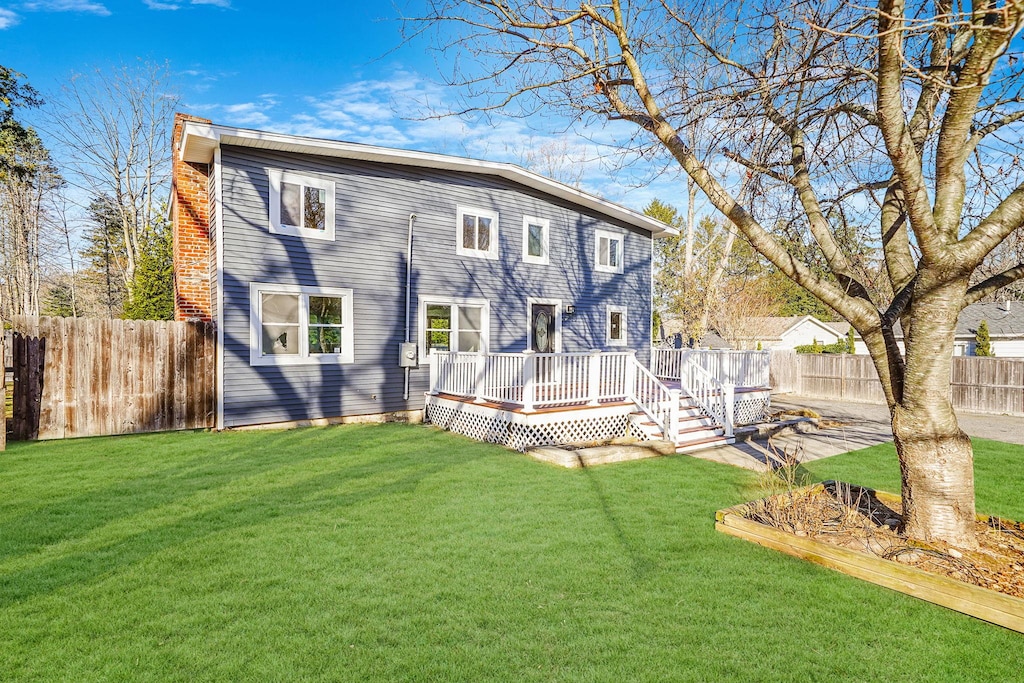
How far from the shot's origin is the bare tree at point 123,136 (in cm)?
2206

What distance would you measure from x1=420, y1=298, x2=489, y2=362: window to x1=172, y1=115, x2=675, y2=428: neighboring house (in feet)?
0.10

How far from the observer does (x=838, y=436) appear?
10.3 m

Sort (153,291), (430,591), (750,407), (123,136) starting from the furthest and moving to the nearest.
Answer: (123,136) < (153,291) < (750,407) < (430,591)

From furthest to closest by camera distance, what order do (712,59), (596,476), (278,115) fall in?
1. (278,115)
2. (596,476)
3. (712,59)

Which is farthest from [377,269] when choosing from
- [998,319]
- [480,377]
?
[998,319]

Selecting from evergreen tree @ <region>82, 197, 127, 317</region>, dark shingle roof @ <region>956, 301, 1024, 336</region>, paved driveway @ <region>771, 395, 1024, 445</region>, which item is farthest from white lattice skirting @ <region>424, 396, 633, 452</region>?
evergreen tree @ <region>82, 197, 127, 317</region>

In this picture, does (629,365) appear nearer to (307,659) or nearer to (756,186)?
(756,186)

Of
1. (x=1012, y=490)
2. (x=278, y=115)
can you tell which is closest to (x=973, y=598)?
(x=1012, y=490)

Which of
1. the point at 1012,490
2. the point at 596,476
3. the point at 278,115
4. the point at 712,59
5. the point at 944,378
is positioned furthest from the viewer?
the point at 278,115

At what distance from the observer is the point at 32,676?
8.30 ft

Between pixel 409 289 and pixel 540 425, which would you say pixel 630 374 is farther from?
pixel 409 289

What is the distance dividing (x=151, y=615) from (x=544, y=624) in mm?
2287

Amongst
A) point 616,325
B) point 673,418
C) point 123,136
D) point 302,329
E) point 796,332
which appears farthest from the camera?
point 796,332

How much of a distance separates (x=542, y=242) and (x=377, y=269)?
4.48 metres
